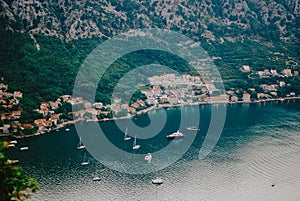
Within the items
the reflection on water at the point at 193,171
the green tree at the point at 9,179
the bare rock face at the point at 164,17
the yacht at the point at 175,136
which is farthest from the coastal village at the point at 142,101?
the green tree at the point at 9,179

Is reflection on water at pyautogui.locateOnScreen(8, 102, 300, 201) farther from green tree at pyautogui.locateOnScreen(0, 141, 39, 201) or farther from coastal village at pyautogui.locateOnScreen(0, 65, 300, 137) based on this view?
green tree at pyautogui.locateOnScreen(0, 141, 39, 201)

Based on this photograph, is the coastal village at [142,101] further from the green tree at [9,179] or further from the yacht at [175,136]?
the green tree at [9,179]

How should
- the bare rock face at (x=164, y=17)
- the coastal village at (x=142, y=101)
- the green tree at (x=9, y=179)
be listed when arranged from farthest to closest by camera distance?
the bare rock face at (x=164, y=17)
the coastal village at (x=142, y=101)
the green tree at (x=9, y=179)

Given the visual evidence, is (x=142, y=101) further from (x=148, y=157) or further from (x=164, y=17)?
(x=164, y=17)

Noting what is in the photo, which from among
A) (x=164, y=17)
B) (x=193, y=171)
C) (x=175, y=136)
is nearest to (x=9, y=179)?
(x=193, y=171)

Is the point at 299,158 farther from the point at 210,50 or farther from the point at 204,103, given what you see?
the point at 210,50
